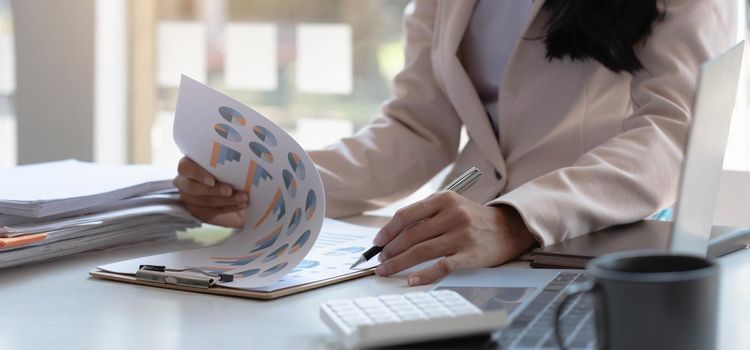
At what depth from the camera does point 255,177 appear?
113 centimetres

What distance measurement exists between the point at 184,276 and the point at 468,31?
69cm

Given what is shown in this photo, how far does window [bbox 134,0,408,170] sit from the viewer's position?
2.67m

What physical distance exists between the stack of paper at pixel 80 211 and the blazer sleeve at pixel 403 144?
236mm

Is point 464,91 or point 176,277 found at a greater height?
point 464,91

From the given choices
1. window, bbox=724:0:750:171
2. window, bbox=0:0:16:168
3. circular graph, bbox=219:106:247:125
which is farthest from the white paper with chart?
window, bbox=0:0:16:168

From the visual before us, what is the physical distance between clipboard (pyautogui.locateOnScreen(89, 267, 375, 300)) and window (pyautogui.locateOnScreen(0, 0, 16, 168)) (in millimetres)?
2168

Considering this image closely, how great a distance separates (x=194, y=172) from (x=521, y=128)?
479 mm

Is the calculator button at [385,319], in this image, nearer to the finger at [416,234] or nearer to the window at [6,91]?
the finger at [416,234]

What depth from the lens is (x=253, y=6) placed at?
2.79 meters

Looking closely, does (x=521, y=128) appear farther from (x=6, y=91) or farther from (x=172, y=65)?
(x=6, y=91)

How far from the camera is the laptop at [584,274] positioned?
→ 0.69 m

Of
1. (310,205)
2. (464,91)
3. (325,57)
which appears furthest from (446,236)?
(325,57)

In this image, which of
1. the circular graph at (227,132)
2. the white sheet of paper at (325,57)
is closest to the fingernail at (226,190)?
the circular graph at (227,132)

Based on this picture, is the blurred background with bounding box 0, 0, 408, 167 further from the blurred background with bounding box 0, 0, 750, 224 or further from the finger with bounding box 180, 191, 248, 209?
the finger with bounding box 180, 191, 248, 209
